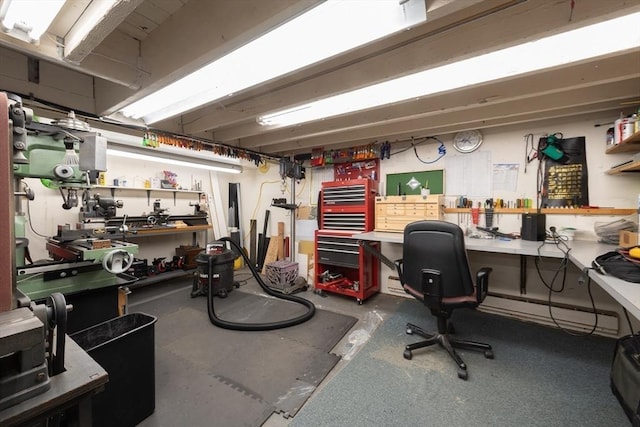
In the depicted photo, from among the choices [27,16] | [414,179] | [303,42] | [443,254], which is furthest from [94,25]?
[414,179]

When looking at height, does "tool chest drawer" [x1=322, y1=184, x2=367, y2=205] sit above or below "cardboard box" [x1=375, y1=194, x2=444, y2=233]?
above

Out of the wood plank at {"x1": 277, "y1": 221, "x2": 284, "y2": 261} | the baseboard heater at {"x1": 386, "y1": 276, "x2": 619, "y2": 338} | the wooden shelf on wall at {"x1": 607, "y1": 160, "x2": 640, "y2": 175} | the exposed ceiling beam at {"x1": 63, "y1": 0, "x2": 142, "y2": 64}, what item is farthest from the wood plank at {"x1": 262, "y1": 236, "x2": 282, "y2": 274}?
the wooden shelf on wall at {"x1": 607, "y1": 160, "x2": 640, "y2": 175}

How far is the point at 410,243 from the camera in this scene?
2.02 meters

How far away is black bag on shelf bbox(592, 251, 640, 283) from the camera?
116cm

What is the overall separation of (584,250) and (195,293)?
4.11m

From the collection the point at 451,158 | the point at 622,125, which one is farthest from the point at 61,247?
the point at 622,125

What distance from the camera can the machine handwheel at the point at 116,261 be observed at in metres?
1.56

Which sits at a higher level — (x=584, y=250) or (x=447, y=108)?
(x=447, y=108)

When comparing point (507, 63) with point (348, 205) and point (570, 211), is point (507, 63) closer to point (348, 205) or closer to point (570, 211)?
point (570, 211)

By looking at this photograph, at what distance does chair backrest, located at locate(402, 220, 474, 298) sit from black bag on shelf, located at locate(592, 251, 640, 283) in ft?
2.17

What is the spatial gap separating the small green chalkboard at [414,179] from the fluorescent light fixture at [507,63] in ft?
5.11

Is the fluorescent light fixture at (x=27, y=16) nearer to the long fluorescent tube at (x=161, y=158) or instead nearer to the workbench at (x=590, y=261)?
the long fluorescent tube at (x=161, y=158)

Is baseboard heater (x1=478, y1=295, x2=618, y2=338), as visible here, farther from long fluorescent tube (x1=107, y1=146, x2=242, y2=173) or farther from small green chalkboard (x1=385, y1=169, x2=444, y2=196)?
long fluorescent tube (x1=107, y1=146, x2=242, y2=173)

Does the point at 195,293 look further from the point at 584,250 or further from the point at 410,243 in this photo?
the point at 584,250
